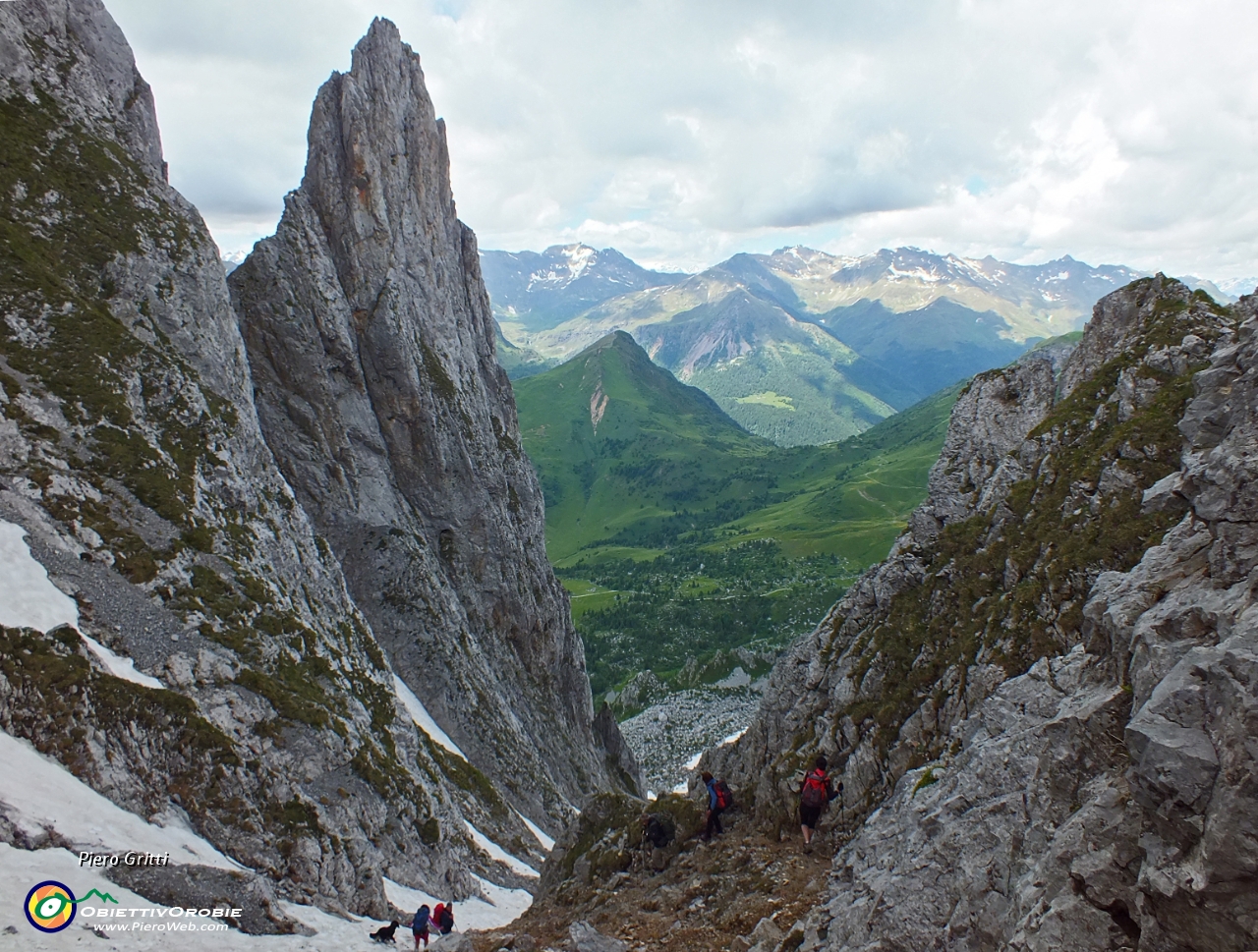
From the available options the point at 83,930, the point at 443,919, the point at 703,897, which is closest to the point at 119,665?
the point at 83,930

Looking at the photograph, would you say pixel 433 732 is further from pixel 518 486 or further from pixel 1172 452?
pixel 1172 452

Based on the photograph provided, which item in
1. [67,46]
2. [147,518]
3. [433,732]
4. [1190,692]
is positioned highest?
[67,46]

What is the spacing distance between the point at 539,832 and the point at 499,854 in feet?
38.6

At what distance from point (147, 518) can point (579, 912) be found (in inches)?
1168

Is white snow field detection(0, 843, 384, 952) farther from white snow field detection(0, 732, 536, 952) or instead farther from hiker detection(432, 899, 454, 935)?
hiker detection(432, 899, 454, 935)

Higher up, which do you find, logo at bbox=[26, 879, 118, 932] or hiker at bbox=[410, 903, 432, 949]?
logo at bbox=[26, 879, 118, 932]

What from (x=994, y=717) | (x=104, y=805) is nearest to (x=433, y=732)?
(x=104, y=805)

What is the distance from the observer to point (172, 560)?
35.3m

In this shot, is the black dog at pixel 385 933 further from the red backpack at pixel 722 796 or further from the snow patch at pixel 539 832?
the snow patch at pixel 539 832

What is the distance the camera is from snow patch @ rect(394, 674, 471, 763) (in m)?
57.5

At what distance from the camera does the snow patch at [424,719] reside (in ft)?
189

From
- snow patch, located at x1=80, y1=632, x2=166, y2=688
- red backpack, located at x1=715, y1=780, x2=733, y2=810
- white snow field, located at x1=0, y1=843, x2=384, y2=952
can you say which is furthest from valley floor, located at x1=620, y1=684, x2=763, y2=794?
white snow field, located at x1=0, y1=843, x2=384, y2=952

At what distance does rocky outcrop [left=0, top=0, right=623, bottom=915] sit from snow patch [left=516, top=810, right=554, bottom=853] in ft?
6.37

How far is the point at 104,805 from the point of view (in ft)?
80.2
